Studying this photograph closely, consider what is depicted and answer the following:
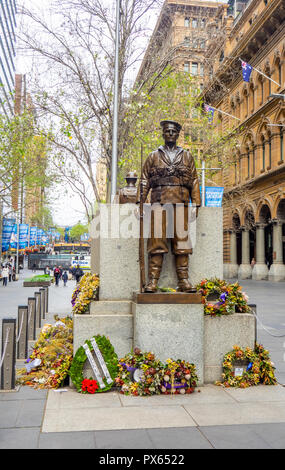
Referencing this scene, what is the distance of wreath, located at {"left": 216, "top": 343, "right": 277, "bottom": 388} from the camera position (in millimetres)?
7005

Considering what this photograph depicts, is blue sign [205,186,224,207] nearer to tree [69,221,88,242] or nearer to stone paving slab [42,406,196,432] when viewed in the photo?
stone paving slab [42,406,196,432]

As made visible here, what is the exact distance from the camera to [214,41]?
18094 millimetres

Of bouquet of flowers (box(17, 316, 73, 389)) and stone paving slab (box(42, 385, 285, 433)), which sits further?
bouquet of flowers (box(17, 316, 73, 389))

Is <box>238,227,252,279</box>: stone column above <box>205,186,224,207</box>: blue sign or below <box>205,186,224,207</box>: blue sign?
below

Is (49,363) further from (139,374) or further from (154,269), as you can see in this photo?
(154,269)

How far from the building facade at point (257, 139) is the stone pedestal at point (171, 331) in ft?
85.5

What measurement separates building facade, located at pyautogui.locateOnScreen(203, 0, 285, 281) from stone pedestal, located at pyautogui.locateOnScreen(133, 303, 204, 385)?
85.5ft

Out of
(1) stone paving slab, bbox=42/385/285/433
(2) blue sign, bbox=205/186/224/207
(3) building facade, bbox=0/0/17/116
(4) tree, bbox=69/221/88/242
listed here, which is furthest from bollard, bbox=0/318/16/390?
(4) tree, bbox=69/221/88/242

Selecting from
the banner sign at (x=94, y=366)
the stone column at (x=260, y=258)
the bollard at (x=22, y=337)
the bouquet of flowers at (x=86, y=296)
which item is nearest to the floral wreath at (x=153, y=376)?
the banner sign at (x=94, y=366)

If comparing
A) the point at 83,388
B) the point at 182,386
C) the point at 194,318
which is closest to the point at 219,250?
the point at 194,318

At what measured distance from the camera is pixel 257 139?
1602 inches

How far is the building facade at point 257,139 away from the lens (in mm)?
35656

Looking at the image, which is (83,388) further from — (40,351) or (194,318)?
(194,318)
